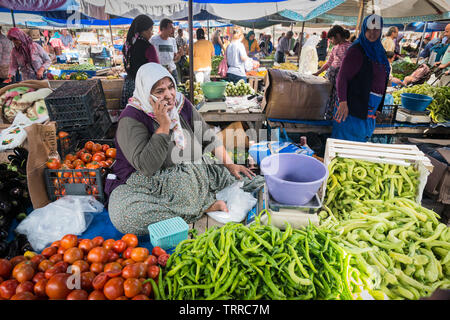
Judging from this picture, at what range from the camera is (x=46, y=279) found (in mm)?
1433

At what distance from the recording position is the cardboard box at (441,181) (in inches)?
109

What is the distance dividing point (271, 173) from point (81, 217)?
1.78 metres

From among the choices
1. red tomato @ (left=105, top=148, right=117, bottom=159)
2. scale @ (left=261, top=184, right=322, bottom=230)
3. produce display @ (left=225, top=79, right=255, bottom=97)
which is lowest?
red tomato @ (left=105, top=148, right=117, bottom=159)

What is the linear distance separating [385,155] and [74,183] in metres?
2.86

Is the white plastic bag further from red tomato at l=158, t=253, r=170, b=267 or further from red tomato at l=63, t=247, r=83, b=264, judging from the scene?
red tomato at l=63, t=247, r=83, b=264

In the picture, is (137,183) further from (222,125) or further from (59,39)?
(59,39)

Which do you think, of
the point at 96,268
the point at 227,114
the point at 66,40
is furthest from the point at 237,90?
the point at 66,40

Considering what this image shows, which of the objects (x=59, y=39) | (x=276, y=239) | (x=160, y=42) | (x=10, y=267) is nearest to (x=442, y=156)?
(x=276, y=239)

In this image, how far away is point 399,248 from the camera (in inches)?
60.6

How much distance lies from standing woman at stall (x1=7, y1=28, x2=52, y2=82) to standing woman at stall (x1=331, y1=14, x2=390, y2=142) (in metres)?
6.78

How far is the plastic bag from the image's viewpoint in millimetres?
2189

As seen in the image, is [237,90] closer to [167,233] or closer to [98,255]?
[167,233]

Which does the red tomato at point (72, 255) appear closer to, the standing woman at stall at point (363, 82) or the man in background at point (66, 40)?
the standing woman at stall at point (363, 82)

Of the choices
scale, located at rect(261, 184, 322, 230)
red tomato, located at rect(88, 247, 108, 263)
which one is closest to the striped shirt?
scale, located at rect(261, 184, 322, 230)
